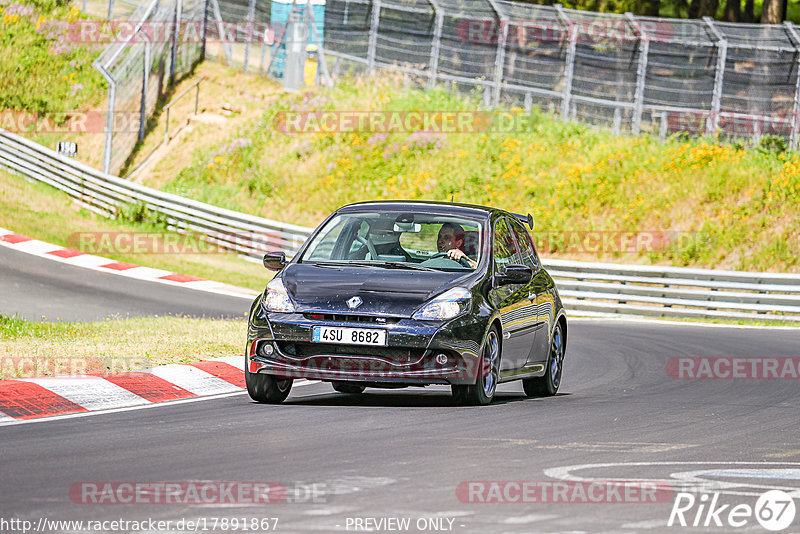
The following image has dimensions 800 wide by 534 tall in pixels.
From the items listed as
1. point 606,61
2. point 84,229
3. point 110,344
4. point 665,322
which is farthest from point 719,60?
point 110,344

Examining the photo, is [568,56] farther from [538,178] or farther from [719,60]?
[719,60]

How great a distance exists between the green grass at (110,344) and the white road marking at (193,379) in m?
0.23

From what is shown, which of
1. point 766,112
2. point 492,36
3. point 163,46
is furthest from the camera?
point 163,46

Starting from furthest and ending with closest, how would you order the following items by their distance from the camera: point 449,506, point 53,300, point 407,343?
1. point 53,300
2. point 407,343
3. point 449,506

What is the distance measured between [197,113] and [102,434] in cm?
3172

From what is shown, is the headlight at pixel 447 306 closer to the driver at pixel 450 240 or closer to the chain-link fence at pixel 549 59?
the driver at pixel 450 240

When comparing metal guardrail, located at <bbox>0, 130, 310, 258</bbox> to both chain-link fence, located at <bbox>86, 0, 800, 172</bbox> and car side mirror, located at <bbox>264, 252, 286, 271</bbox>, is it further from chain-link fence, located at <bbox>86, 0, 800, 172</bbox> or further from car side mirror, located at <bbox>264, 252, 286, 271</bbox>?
car side mirror, located at <bbox>264, 252, 286, 271</bbox>

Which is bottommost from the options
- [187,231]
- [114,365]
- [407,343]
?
[187,231]

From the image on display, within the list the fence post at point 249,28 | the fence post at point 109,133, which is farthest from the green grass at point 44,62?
the fence post at point 109,133

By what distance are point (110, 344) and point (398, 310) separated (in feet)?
14.3

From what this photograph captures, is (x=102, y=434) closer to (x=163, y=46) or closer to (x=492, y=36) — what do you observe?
(x=492, y=36)

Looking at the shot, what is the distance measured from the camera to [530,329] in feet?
37.5

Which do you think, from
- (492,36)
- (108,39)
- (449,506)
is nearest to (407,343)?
(449,506)

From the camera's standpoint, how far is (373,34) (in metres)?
36.3
